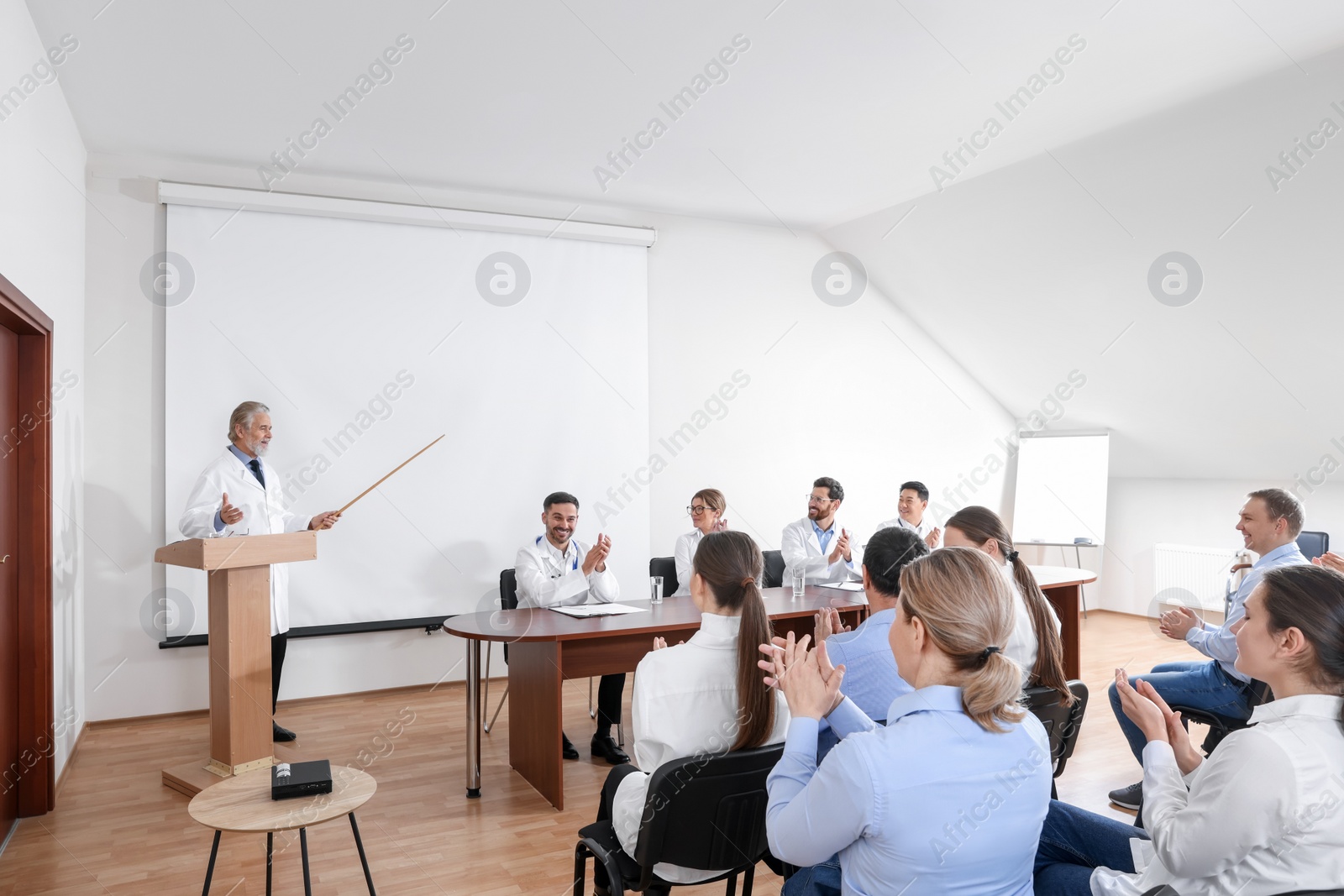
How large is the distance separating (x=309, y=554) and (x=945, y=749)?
10.4 ft

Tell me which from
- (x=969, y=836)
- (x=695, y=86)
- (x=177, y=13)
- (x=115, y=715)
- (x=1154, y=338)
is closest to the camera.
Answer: (x=969, y=836)

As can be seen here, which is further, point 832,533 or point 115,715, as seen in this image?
point 832,533

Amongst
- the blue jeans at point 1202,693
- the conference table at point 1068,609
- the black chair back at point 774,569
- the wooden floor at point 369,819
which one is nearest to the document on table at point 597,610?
the wooden floor at point 369,819

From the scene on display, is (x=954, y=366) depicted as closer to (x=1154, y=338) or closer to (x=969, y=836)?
(x=1154, y=338)

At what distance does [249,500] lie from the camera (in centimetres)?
421

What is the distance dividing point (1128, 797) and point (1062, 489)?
4.38 m

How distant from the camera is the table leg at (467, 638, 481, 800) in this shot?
12.0 ft

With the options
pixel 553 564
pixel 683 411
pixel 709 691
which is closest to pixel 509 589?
pixel 553 564

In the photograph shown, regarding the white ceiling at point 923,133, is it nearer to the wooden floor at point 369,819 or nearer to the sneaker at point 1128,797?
the wooden floor at point 369,819

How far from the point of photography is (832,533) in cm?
557

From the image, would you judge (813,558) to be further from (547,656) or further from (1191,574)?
(1191,574)

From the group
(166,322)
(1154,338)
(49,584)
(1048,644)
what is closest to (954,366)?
(1154,338)

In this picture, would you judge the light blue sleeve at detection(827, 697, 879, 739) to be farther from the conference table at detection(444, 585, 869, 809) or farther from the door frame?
the door frame

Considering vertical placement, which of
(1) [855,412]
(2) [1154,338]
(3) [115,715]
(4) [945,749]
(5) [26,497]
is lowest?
(3) [115,715]
